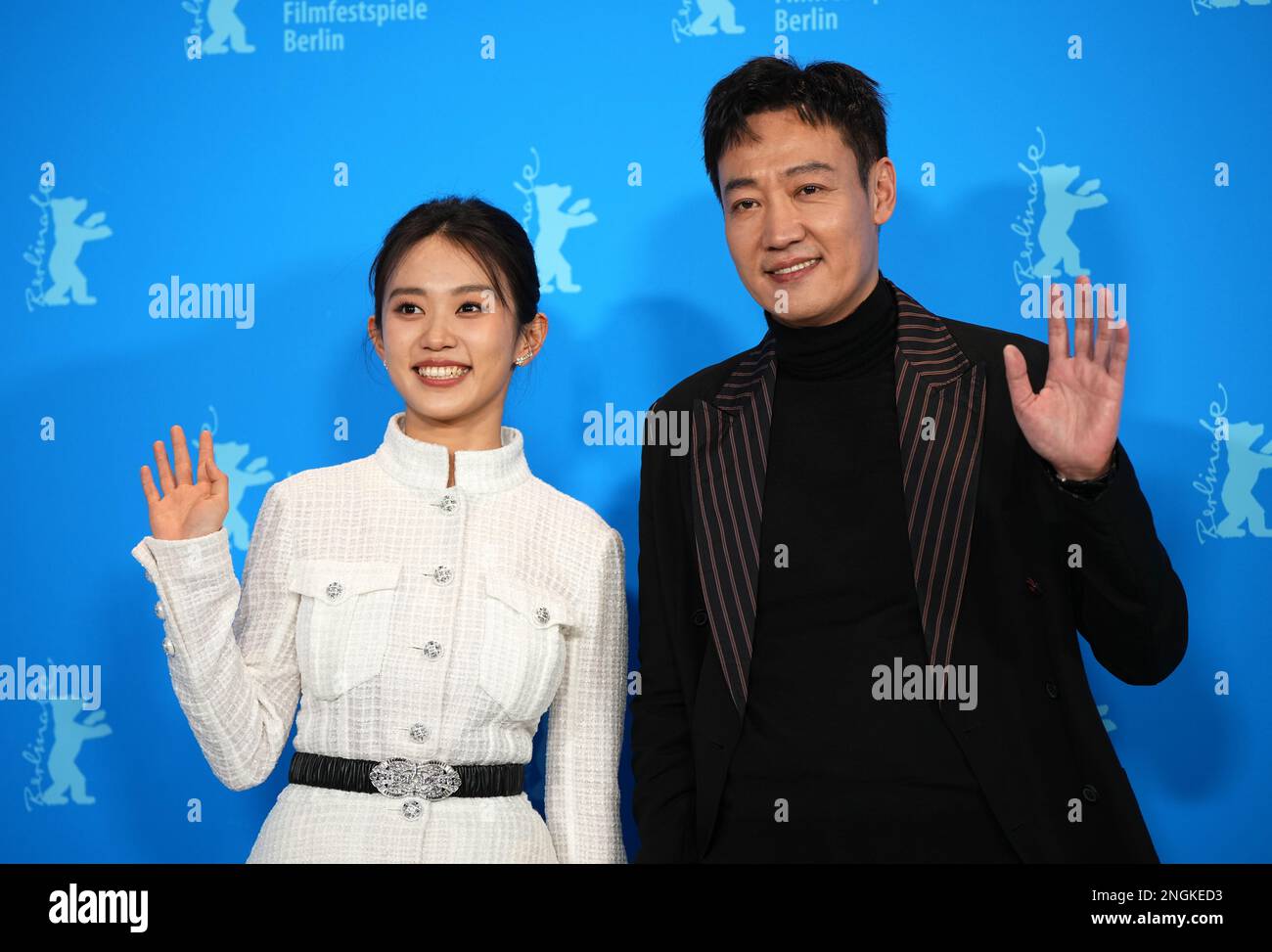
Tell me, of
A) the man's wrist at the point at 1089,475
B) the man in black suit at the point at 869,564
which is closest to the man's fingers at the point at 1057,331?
the man in black suit at the point at 869,564

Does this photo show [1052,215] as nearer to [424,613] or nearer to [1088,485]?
[1088,485]

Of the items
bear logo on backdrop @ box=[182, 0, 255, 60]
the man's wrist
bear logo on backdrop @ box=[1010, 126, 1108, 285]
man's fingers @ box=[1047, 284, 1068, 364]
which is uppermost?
bear logo on backdrop @ box=[182, 0, 255, 60]

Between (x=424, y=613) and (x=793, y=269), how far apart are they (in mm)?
926

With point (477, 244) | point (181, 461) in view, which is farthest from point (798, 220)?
point (181, 461)

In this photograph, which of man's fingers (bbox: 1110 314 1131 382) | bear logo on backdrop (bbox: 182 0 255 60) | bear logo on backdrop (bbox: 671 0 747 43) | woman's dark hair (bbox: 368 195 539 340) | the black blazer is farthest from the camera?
bear logo on backdrop (bbox: 182 0 255 60)

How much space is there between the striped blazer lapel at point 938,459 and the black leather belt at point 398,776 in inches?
32.8

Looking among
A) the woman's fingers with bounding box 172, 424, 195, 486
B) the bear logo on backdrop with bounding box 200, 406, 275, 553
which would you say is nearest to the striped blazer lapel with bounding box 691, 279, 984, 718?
the woman's fingers with bounding box 172, 424, 195, 486

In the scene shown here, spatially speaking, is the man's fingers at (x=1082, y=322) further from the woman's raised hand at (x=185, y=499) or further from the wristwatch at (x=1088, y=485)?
the woman's raised hand at (x=185, y=499)

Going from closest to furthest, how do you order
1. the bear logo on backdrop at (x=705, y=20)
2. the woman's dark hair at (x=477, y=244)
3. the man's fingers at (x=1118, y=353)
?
the man's fingers at (x=1118, y=353)
the woman's dark hair at (x=477, y=244)
the bear logo on backdrop at (x=705, y=20)

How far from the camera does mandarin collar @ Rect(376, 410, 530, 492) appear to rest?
94.7 inches

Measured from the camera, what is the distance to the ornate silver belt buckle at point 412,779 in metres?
2.21

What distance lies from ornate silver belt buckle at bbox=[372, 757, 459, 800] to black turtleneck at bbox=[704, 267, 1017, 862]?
Answer: 490 mm

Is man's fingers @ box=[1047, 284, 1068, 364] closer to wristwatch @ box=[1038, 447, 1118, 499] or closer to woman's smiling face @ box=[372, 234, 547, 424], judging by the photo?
wristwatch @ box=[1038, 447, 1118, 499]

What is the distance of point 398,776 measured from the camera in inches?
87.0
